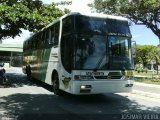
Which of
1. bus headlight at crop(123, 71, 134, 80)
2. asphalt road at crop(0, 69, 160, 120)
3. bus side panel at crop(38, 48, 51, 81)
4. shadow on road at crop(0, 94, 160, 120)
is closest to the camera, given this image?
asphalt road at crop(0, 69, 160, 120)

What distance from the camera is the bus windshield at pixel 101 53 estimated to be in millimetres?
12680

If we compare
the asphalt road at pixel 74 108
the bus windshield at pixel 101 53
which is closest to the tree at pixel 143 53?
the asphalt road at pixel 74 108

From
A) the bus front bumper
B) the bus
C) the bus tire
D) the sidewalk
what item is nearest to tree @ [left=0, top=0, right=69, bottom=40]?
the bus tire

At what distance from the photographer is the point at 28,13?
20516mm

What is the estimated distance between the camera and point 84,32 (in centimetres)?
1292

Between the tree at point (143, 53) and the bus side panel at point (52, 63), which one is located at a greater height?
the tree at point (143, 53)

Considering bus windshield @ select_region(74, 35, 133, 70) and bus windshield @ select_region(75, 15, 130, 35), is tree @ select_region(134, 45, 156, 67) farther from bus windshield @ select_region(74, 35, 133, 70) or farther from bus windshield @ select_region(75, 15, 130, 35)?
bus windshield @ select_region(74, 35, 133, 70)

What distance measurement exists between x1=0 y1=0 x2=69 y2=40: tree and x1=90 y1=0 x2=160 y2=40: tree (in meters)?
11.0

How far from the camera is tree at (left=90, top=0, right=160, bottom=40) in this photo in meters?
31.8

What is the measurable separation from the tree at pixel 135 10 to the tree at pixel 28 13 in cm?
1103

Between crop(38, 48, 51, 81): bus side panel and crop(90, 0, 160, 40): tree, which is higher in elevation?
crop(90, 0, 160, 40): tree

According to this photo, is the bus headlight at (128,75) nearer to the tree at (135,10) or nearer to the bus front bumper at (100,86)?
the bus front bumper at (100,86)

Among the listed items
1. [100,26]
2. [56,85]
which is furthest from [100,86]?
[56,85]

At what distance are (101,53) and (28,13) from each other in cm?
905
